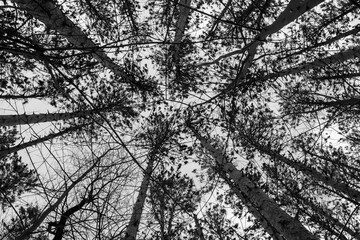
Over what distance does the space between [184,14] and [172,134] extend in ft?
9.54

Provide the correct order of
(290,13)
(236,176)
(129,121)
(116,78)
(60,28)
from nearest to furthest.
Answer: (290,13)
(60,28)
(236,176)
(116,78)
(129,121)

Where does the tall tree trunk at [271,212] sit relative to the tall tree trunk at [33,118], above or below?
below

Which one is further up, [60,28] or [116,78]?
[116,78]

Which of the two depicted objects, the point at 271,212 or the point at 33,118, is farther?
the point at 33,118

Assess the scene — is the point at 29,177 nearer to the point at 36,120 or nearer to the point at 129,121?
the point at 36,120

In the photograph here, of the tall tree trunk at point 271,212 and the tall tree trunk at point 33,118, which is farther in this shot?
the tall tree trunk at point 33,118

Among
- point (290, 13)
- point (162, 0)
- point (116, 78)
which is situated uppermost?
point (162, 0)

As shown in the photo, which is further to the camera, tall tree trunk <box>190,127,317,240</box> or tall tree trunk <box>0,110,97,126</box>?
tall tree trunk <box>0,110,97,126</box>

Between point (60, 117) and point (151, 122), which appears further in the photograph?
point (151, 122)

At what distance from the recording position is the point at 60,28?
2990mm

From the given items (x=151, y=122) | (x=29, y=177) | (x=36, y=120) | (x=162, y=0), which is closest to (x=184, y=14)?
(x=162, y=0)

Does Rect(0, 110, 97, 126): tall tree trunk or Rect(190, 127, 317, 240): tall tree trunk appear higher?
Rect(0, 110, 97, 126): tall tree trunk

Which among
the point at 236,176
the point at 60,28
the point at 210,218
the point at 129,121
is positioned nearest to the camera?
the point at 60,28

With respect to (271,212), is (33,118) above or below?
above
